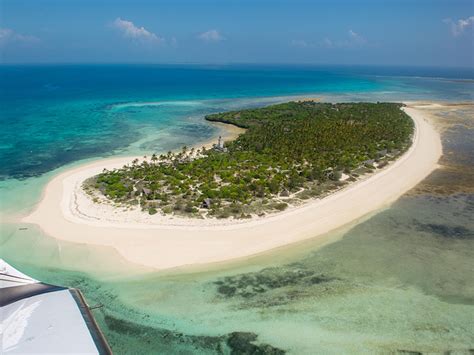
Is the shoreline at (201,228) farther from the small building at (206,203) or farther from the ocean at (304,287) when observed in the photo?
the small building at (206,203)

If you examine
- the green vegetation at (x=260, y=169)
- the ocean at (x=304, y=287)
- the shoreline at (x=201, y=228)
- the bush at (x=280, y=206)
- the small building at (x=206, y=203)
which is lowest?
the ocean at (x=304, y=287)

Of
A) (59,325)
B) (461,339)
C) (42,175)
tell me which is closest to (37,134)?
(42,175)

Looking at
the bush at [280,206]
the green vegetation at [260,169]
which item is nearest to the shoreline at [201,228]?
the bush at [280,206]

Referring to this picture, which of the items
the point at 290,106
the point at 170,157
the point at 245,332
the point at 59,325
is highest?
the point at 290,106

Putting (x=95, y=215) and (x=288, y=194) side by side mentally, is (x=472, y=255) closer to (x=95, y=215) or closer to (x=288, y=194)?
(x=288, y=194)

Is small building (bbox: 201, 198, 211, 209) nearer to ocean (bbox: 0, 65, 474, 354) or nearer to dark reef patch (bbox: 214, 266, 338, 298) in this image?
ocean (bbox: 0, 65, 474, 354)

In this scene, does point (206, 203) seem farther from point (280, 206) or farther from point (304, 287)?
point (304, 287)
